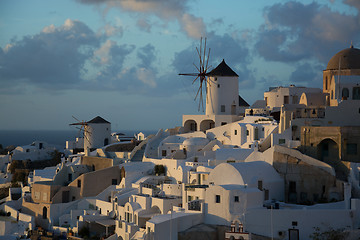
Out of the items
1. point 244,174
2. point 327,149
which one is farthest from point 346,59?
point 244,174

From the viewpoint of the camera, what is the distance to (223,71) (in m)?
49.7

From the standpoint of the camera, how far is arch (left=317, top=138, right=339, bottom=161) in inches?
1355

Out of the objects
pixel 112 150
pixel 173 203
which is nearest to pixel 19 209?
pixel 112 150

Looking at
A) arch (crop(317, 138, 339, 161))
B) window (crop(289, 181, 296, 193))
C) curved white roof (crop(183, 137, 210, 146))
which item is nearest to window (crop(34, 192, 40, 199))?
curved white roof (crop(183, 137, 210, 146))

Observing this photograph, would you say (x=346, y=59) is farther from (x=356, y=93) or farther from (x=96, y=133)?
(x=96, y=133)

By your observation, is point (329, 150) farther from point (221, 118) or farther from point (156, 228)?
point (221, 118)

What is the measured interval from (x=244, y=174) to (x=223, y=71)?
1860 centimetres

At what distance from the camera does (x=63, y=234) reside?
3762 cm

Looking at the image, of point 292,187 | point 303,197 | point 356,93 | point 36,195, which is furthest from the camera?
point 36,195

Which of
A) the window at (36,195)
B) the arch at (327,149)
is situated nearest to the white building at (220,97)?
the window at (36,195)

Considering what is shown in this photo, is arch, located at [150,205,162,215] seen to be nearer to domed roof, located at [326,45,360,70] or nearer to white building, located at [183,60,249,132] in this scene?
white building, located at [183,60,249,132]

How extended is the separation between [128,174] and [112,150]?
8.46 metres

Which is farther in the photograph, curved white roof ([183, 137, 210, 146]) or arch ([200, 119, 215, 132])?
arch ([200, 119, 215, 132])

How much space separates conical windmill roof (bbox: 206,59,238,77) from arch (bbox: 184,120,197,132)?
13.5ft
